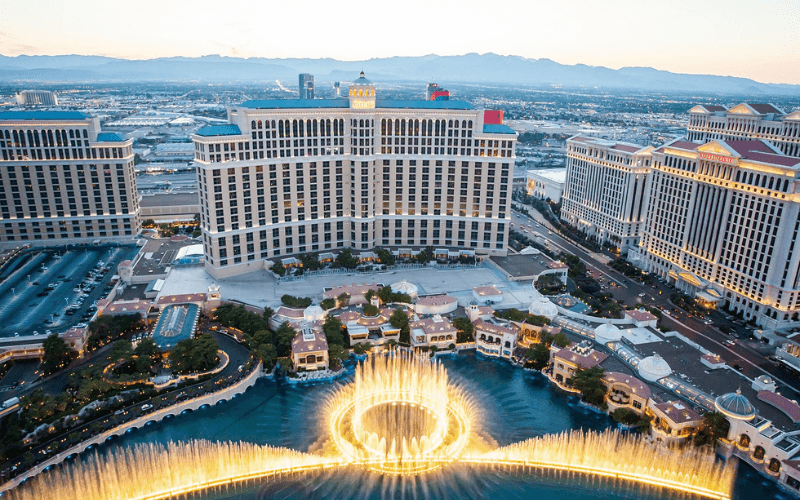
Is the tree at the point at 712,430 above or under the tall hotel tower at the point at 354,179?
under

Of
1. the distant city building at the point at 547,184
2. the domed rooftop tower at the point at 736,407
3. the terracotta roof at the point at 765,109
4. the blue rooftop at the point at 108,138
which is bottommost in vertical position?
the domed rooftop tower at the point at 736,407

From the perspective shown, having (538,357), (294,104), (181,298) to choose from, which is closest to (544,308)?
(538,357)

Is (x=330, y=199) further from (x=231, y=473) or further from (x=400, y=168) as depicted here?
(x=231, y=473)

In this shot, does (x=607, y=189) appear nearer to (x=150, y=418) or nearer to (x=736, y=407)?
(x=736, y=407)

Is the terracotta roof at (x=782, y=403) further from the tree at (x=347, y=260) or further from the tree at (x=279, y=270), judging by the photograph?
the tree at (x=279, y=270)

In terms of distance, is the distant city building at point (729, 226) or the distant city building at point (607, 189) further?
the distant city building at point (607, 189)

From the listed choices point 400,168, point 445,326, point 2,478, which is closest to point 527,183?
point 400,168

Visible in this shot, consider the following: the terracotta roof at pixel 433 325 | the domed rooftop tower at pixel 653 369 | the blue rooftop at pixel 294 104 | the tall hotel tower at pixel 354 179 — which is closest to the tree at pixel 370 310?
the terracotta roof at pixel 433 325

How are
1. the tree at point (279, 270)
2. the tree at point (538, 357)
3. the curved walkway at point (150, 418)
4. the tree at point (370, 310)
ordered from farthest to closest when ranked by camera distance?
1. the tree at point (279, 270)
2. the tree at point (370, 310)
3. the tree at point (538, 357)
4. the curved walkway at point (150, 418)
